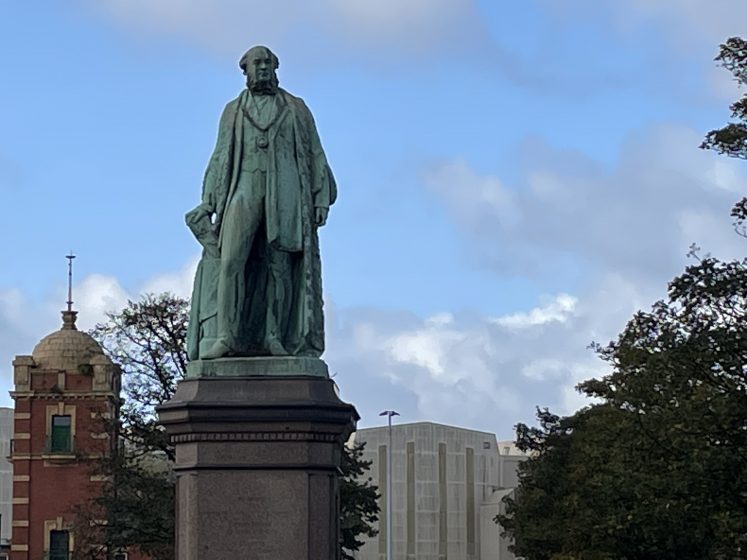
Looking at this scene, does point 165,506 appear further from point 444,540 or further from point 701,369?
point 444,540

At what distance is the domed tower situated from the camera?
69.1m

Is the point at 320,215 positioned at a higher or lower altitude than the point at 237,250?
higher

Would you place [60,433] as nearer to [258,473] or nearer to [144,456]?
[144,456]

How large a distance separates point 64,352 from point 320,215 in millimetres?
56114

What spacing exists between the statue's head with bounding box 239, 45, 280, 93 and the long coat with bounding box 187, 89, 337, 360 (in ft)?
0.46

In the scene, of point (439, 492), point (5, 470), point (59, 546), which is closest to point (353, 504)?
point (59, 546)

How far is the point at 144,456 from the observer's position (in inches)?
1950

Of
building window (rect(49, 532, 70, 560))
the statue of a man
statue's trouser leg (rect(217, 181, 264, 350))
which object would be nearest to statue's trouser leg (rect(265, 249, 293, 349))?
the statue of a man

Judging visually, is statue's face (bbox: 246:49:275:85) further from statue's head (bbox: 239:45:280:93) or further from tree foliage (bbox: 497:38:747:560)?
tree foliage (bbox: 497:38:747:560)

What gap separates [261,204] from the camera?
51.0ft

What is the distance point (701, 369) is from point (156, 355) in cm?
1951

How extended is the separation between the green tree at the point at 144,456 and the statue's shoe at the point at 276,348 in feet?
95.0

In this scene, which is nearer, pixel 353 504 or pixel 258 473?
pixel 258 473

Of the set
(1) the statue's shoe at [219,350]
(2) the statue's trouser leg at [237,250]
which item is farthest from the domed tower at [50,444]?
(1) the statue's shoe at [219,350]
